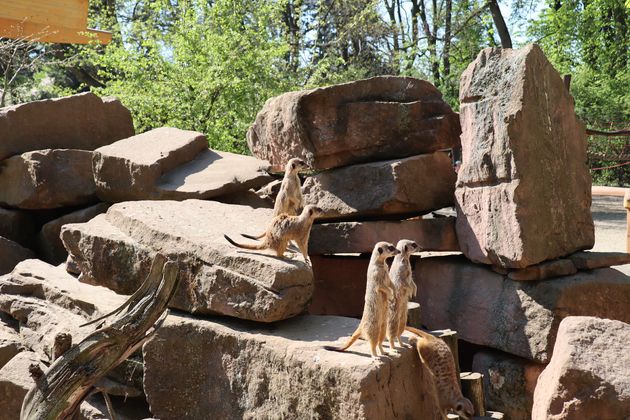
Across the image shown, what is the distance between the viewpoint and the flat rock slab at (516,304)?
663 centimetres

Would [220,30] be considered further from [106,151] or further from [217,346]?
[217,346]

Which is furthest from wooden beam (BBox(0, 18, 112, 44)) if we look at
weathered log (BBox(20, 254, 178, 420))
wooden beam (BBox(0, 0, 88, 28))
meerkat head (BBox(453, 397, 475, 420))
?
meerkat head (BBox(453, 397, 475, 420))

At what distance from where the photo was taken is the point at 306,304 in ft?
19.4

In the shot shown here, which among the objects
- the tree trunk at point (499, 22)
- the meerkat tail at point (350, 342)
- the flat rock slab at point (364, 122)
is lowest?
the meerkat tail at point (350, 342)

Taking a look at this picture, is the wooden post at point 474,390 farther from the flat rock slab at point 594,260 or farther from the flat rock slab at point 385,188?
the flat rock slab at point 385,188

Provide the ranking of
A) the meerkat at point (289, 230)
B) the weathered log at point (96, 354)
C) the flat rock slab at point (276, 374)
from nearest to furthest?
1. the flat rock slab at point (276, 374)
2. the weathered log at point (96, 354)
3. the meerkat at point (289, 230)

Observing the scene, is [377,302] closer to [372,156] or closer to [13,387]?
[372,156]

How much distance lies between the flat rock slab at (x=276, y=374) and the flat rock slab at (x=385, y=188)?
58.4 inches

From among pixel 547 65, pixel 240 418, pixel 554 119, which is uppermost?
pixel 547 65

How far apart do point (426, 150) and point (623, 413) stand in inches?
157

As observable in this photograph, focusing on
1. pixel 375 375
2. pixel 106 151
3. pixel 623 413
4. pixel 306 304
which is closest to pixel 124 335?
pixel 306 304

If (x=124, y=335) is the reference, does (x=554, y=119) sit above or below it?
above

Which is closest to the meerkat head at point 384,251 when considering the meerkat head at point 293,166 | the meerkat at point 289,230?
the meerkat at point 289,230

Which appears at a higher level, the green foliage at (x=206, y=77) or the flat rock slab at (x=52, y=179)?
the green foliage at (x=206, y=77)
